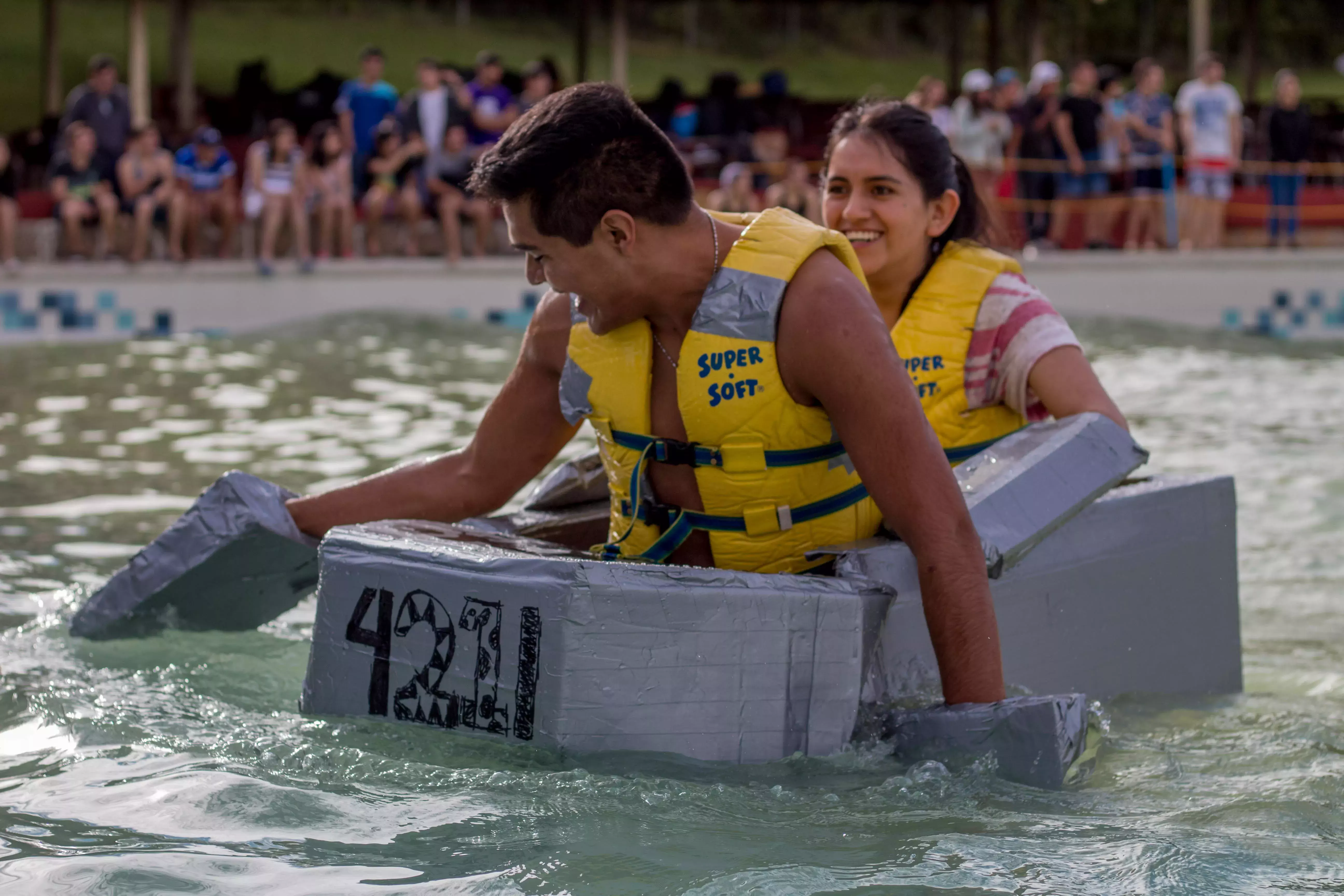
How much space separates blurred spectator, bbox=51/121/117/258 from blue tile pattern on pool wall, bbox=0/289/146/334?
736 millimetres

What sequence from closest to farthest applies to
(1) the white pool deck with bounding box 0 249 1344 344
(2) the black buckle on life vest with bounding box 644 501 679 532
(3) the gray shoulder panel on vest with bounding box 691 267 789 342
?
(3) the gray shoulder panel on vest with bounding box 691 267 789 342
(2) the black buckle on life vest with bounding box 644 501 679 532
(1) the white pool deck with bounding box 0 249 1344 344

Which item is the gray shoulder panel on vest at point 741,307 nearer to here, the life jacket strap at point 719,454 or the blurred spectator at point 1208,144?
the life jacket strap at point 719,454

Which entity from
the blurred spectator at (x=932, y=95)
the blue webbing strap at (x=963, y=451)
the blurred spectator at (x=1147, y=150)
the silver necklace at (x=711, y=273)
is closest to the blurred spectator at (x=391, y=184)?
the blurred spectator at (x=932, y=95)

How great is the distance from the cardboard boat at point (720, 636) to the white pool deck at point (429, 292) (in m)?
8.88

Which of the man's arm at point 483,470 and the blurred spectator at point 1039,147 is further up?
the blurred spectator at point 1039,147

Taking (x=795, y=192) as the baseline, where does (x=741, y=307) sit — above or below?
below

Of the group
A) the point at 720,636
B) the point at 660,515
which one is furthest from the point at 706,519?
the point at 720,636

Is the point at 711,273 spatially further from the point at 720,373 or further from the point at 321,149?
the point at 321,149

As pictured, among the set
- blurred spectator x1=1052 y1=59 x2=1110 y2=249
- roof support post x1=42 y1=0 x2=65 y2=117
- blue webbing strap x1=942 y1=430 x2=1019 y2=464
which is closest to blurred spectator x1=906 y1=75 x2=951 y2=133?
blurred spectator x1=1052 y1=59 x2=1110 y2=249

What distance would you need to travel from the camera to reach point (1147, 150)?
44.2 ft

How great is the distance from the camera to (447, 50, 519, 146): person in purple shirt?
12.5 meters

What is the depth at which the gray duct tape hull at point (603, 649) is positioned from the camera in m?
2.46

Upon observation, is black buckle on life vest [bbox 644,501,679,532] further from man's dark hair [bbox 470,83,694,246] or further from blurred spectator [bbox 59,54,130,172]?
blurred spectator [bbox 59,54,130,172]

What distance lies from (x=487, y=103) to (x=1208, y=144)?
6.14m
